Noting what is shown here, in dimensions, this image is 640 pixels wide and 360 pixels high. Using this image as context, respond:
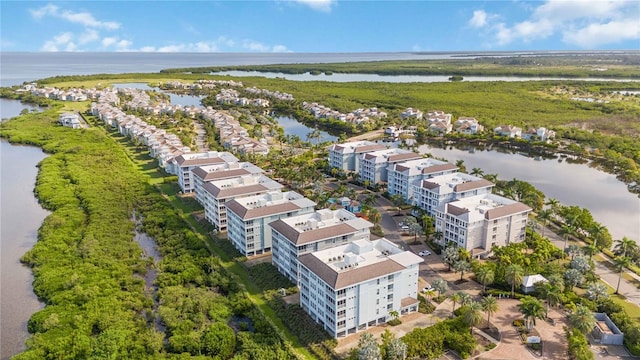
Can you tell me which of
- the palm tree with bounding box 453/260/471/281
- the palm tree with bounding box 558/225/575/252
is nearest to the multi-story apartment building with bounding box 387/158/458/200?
the palm tree with bounding box 558/225/575/252

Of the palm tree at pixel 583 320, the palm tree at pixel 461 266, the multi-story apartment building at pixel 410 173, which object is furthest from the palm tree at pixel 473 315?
the multi-story apartment building at pixel 410 173

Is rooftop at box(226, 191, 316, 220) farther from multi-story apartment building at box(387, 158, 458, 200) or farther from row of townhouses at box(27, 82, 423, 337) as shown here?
multi-story apartment building at box(387, 158, 458, 200)

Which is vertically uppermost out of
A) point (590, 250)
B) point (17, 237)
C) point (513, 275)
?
point (590, 250)

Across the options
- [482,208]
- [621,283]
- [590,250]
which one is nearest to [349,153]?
[482,208]

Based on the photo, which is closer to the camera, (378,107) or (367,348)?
(367,348)

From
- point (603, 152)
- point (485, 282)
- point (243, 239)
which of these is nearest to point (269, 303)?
point (243, 239)

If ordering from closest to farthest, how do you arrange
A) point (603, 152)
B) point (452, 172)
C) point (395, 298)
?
1. point (395, 298)
2. point (452, 172)
3. point (603, 152)

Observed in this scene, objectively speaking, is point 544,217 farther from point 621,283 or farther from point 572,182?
point 572,182

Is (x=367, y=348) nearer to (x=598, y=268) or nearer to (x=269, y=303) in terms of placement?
(x=269, y=303)
